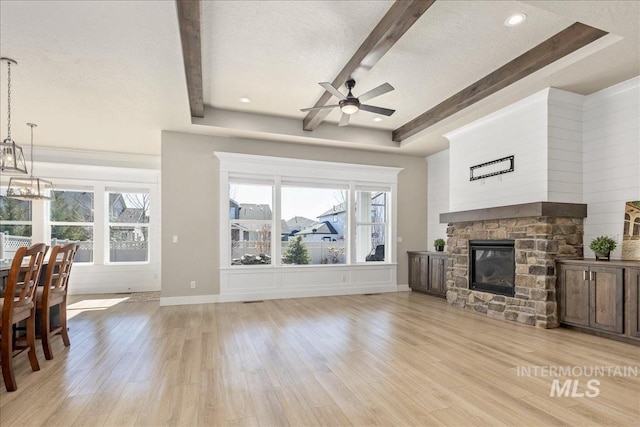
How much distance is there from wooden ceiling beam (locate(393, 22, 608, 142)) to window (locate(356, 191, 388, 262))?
1.88m

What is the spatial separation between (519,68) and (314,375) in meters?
4.07

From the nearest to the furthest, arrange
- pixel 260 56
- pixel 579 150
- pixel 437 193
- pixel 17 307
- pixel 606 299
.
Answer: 1. pixel 17 307
2. pixel 606 299
3. pixel 260 56
4. pixel 579 150
5. pixel 437 193

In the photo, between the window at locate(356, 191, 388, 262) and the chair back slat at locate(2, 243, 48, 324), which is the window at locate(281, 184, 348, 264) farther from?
the chair back slat at locate(2, 243, 48, 324)

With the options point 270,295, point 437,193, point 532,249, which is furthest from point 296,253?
point 532,249

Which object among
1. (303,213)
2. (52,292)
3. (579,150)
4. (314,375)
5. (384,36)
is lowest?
(314,375)

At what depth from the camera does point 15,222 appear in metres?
6.62

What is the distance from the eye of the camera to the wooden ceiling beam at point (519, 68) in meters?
3.30

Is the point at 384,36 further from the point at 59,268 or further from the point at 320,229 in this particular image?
the point at 320,229

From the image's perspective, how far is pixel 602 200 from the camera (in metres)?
4.17

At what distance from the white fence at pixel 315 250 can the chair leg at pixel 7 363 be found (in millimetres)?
3550

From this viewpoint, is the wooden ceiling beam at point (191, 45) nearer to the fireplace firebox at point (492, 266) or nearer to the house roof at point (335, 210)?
the house roof at point (335, 210)

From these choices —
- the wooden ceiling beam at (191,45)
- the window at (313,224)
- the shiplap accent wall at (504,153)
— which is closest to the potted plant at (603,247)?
the shiplap accent wall at (504,153)

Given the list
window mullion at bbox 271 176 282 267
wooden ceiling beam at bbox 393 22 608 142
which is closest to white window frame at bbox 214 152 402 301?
window mullion at bbox 271 176 282 267

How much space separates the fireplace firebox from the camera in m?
4.61
